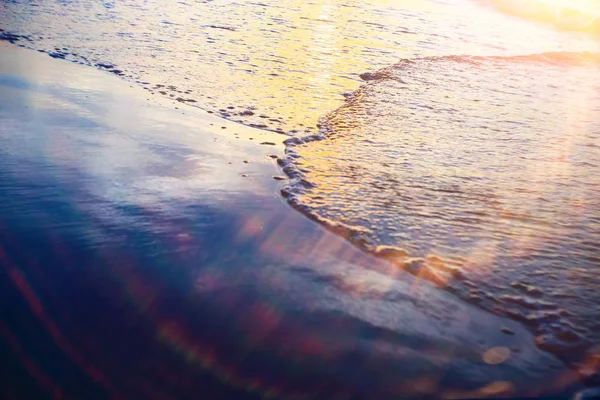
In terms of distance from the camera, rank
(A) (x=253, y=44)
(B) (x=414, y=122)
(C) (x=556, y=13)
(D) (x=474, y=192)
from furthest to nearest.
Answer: (C) (x=556, y=13), (A) (x=253, y=44), (B) (x=414, y=122), (D) (x=474, y=192)

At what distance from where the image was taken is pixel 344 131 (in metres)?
5.86

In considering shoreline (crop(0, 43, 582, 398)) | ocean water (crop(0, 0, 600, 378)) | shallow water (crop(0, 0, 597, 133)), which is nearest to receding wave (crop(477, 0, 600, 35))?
shallow water (crop(0, 0, 597, 133))

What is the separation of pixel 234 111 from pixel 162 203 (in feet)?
8.36

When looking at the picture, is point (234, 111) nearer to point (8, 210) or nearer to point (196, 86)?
point (196, 86)

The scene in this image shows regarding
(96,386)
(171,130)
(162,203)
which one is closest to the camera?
(96,386)

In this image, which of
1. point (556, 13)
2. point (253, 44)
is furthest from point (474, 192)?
point (556, 13)

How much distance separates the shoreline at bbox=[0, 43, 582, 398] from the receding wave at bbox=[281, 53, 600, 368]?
8.7 inches

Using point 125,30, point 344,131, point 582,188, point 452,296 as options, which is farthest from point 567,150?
point 125,30

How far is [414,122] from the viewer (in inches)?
245

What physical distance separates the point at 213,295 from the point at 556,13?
23.4 m

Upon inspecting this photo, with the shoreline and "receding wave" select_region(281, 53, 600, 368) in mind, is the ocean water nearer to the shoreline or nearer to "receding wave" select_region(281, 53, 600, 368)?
"receding wave" select_region(281, 53, 600, 368)

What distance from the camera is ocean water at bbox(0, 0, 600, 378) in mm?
3496

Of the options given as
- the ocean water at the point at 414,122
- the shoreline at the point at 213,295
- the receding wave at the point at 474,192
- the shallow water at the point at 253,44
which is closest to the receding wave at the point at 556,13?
the shallow water at the point at 253,44

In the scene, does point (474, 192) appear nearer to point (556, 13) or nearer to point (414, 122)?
point (414, 122)
